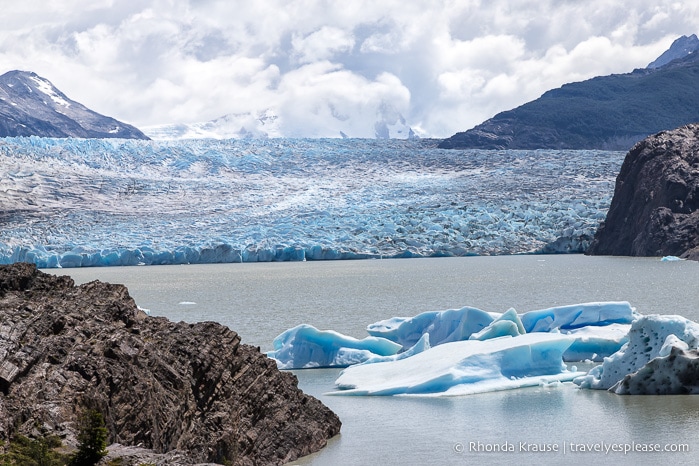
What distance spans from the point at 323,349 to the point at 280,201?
26749mm

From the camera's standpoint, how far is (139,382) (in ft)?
17.2

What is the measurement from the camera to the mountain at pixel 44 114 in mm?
95875

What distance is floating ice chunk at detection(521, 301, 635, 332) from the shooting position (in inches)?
453

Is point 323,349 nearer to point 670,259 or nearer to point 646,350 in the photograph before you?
point 646,350

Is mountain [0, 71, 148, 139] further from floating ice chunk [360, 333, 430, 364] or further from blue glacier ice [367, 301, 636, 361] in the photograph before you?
floating ice chunk [360, 333, 430, 364]

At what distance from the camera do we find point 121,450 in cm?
467

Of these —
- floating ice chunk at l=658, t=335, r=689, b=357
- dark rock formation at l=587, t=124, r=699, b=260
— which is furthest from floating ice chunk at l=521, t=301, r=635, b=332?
dark rock formation at l=587, t=124, r=699, b=260

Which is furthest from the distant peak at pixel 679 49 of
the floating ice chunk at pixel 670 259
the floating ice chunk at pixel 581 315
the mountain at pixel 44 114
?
the floating ice chunk at pixel 581 315

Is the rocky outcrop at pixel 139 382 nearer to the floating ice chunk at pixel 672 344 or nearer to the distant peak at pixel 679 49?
the floating ice chunk at pixel 672 344

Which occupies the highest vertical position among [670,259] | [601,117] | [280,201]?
[601,117]

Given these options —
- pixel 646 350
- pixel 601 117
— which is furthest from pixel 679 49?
pixel 646 350

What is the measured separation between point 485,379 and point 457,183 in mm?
31084

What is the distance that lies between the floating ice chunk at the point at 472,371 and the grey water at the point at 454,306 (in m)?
0.19

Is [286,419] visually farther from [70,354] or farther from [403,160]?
[403,160]
